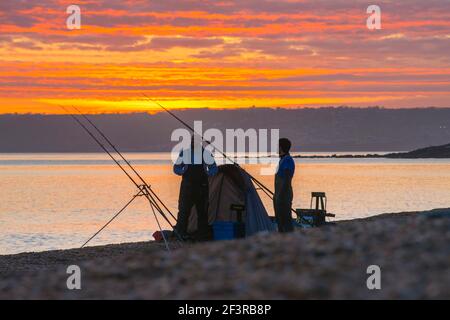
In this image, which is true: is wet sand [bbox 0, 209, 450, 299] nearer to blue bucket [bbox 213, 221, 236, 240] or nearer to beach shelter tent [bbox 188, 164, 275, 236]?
blue bucket [bbox 213, 221, 236, 240]

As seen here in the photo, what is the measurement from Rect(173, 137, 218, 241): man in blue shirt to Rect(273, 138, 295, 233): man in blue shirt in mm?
1742

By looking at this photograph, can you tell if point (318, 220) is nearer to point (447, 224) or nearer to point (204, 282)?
point (447, 224)

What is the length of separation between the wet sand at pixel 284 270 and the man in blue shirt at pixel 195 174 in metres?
6.88

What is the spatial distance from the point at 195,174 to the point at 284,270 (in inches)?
347

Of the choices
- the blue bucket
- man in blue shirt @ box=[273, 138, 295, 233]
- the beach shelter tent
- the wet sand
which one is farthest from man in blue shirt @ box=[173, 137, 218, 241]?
the wet sand

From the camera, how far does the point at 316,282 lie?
8.64 metres

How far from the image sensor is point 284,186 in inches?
650

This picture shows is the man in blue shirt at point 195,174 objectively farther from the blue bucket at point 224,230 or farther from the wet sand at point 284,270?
the wet sand at point 284,270

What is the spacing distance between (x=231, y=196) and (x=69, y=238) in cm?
1513

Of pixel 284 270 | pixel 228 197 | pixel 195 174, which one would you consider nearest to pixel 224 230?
pixel 228 197

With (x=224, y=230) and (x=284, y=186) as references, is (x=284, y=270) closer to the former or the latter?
(x=284, y=186)

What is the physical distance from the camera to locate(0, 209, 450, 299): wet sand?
852 centimetres
